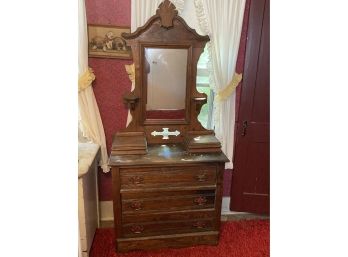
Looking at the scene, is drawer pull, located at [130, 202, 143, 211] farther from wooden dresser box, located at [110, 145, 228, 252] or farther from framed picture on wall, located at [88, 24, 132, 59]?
framed picture on wall, located at [88, 24, 132, 59]

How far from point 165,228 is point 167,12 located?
157 cm

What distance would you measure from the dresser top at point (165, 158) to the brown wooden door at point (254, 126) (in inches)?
20.9

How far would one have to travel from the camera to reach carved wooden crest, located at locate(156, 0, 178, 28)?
6.02 feet

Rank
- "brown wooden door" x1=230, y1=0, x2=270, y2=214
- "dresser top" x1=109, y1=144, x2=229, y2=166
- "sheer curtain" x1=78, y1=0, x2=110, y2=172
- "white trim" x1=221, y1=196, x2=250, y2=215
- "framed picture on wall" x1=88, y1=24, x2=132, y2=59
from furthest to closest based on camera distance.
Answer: "white trim" x1=221, y1=196, x2=250, y2=215
"brown wooden door" x1=230, y1=0, x2=270, y2=214
"framed picture on wall" x1=88, y1=24, x2=132, y2=59
"sheer curtain" x1=78, y1=0, x2=110, y2=172
"dresser top" x1=109, y1=144, x2=229, y2=166

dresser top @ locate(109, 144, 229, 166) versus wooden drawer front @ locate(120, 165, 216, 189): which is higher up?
dresser top @ locate(109, 144, 229, 166)

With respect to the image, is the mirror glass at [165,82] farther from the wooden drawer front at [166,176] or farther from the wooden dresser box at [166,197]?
the wooden drawer front at [166,176]

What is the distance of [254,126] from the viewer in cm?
230

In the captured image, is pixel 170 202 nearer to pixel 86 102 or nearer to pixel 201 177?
pixel 201 177

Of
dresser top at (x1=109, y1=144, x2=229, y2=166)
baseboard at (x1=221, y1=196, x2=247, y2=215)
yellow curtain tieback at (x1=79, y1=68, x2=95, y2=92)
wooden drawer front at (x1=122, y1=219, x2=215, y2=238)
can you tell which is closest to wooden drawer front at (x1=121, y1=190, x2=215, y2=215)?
wooden drawer front at (x1=122, y1=219, x2=215, y2=238)

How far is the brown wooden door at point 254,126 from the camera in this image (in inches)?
83.0

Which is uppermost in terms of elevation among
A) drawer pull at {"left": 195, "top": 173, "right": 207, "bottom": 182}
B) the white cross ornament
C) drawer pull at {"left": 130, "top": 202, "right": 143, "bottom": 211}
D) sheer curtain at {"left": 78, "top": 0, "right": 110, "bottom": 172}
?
sheer curtain at {"left": 78, "top": 0, "right": 110, "bottom": 172}
